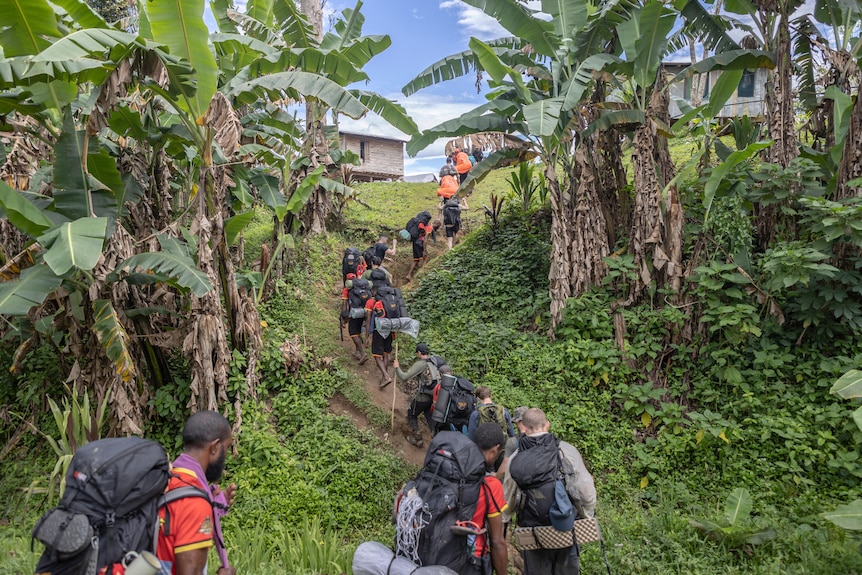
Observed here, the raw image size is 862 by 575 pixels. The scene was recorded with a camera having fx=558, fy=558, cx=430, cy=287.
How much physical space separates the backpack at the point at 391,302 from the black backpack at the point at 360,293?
0.55m

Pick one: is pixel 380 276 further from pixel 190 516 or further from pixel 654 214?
pixel 190 516

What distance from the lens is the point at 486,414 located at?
6.12 m

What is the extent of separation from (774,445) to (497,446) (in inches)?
171

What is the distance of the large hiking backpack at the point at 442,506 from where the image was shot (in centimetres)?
357

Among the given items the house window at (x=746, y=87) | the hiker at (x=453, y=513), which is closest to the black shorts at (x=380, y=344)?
the hiker at (x=453, y=513)

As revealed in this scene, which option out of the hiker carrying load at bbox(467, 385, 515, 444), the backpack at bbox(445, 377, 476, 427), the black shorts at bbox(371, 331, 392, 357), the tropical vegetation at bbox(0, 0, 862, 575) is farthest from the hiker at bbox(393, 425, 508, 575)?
the black shorts at bbox(371, 331, 392, 357)

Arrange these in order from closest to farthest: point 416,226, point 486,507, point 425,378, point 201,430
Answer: point 201,430, point 486,507, point 425,378, point 416,226

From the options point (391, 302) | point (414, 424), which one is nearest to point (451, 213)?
point (391, 302)

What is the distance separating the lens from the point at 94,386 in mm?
6770

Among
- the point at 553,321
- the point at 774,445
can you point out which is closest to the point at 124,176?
the point at 553,321

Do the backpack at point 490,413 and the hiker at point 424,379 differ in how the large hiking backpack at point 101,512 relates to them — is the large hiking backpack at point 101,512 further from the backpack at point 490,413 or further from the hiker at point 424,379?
the hiker at point 424,379

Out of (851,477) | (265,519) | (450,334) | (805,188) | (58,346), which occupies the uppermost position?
(805,188)

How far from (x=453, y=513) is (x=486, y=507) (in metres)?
0.26

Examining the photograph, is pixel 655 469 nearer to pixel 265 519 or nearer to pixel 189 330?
pixel 265 519
